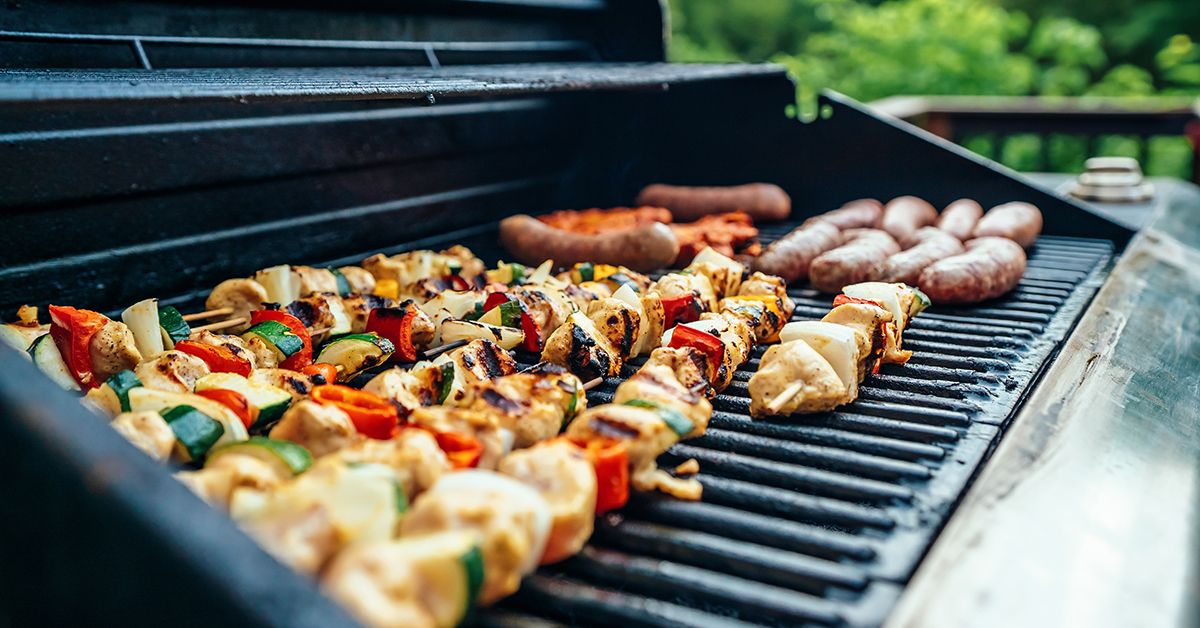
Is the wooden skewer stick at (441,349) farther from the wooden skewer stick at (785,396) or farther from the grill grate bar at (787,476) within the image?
the wooden skewer stick at (785,396)

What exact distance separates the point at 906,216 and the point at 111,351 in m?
3.90

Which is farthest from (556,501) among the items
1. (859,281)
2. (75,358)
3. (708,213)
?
(708,213)

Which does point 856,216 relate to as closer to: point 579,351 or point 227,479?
point 579,351

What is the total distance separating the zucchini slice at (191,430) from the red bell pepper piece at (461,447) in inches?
21.8

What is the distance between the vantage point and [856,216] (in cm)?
458

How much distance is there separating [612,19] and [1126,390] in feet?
14.3

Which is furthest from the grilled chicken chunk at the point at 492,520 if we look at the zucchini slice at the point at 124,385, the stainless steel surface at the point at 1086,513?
the zucchini slice at the point at 124,385

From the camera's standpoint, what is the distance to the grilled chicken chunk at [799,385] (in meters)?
2.29

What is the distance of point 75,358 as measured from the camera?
2.30m

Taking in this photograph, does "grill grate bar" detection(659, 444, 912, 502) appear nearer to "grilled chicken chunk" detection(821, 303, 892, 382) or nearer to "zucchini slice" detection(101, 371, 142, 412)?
"grilled chicken chunk" detection(821, 303, 892, 382)

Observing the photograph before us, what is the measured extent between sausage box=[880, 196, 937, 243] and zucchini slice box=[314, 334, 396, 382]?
2.93 m

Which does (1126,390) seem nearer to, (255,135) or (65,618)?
(65,618)

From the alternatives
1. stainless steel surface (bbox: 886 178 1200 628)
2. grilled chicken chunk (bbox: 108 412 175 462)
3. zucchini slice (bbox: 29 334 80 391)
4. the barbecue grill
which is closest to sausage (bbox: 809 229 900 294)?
the barbecue grill

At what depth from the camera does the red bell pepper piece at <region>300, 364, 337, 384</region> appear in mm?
2436
